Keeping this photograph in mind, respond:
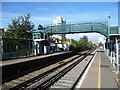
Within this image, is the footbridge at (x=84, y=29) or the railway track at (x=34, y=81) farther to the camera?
the footbridge at (x=84, y=29)

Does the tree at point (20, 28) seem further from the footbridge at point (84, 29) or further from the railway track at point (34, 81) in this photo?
the railway track at point (34, 81)

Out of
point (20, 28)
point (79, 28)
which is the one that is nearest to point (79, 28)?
point (79, 28)

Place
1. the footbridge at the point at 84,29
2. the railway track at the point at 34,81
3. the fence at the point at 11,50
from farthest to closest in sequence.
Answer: the footbridge at the point at 84,29 → the fence at the point at 11,50 → the railway track at the point at 34,81

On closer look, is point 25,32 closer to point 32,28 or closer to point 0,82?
point 32,28

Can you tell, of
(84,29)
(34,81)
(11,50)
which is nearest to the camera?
(34,81)

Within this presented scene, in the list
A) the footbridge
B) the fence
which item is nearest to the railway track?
the fence

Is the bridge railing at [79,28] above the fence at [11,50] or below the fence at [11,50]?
above

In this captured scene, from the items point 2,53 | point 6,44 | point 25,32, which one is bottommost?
point 2,53

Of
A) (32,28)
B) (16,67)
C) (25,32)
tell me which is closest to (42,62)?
(16,67)

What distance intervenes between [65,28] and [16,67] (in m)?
17.9

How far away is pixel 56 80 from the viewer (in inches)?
328

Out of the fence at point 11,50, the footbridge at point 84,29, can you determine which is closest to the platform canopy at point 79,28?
the footbridge at point 84,29

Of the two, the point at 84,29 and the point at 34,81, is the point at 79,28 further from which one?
the point at 34,81

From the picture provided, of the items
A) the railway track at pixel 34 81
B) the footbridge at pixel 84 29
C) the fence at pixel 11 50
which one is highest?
the footbridge at pixel 84 29
